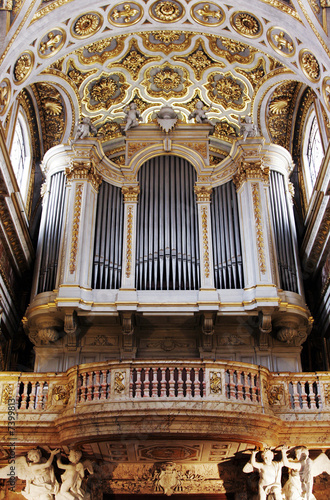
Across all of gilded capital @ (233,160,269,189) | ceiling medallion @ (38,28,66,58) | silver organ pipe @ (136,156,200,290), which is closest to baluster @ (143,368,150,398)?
silver organ pipe @ (136,156,200,290)

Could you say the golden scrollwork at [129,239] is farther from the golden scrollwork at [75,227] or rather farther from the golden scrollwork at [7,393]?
the golden scrollwork at [7,393]

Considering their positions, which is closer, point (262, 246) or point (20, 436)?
point (20, 436)

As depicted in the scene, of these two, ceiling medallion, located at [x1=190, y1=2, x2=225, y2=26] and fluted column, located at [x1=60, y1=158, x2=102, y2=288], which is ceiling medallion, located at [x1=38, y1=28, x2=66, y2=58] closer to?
fluted column, located at [x1=60, y1=158, x2=102, y2=288]

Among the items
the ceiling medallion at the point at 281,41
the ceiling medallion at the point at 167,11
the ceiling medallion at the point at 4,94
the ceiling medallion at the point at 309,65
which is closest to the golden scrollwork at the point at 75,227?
the ceiling medallion at the point at 4,94

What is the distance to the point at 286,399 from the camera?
41.9 ft

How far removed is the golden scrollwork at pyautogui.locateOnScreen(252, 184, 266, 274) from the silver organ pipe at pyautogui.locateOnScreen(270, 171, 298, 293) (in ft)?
1.68

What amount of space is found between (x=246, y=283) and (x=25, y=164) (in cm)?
687

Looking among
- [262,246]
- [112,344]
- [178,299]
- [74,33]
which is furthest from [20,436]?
[74,33]

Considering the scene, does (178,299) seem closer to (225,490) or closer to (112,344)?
(112,344)

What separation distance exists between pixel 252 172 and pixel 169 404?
6.72 m

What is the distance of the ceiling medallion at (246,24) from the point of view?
16203 millimetres

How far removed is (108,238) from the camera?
620 inches

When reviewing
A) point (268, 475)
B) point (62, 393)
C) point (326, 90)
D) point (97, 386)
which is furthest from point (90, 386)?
point (326, 90)

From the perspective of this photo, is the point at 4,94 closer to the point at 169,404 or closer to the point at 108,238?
the point at 108,238
